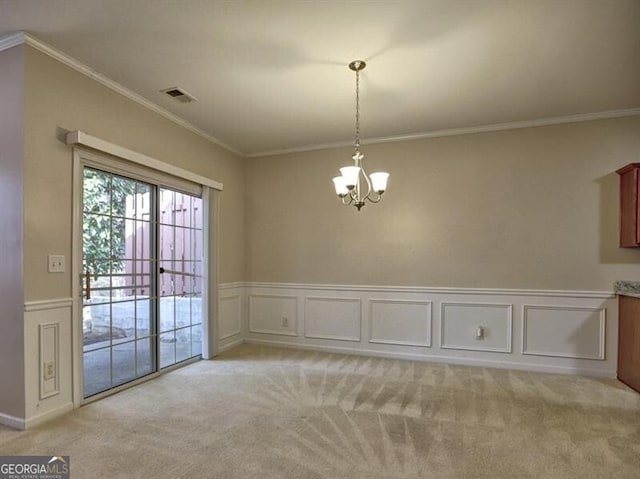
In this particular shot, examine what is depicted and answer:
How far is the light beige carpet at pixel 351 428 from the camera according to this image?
7.00 ft

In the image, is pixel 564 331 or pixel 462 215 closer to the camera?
pixel 564 331

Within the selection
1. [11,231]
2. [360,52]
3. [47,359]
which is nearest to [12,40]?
[11,231]

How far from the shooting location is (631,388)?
337cm

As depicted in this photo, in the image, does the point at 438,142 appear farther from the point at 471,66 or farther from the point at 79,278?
the point at 79,278

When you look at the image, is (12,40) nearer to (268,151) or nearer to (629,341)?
(268,151)

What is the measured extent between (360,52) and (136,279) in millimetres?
2769

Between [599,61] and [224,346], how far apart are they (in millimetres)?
4628

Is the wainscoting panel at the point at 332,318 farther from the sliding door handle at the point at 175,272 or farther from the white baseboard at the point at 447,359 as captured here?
the sliding door handle at the point at 175,272

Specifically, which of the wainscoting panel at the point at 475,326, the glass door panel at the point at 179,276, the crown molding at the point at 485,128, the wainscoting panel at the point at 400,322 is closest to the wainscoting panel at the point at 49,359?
the glass door panel at the point at 179,276

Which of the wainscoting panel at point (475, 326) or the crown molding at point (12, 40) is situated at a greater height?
the crown molding at point (12, 40)

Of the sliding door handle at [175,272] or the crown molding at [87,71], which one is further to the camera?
the sliding door handle at [175,272]

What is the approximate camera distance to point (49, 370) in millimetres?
2678

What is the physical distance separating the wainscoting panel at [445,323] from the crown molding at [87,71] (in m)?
2.31

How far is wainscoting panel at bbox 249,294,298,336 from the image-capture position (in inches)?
193
